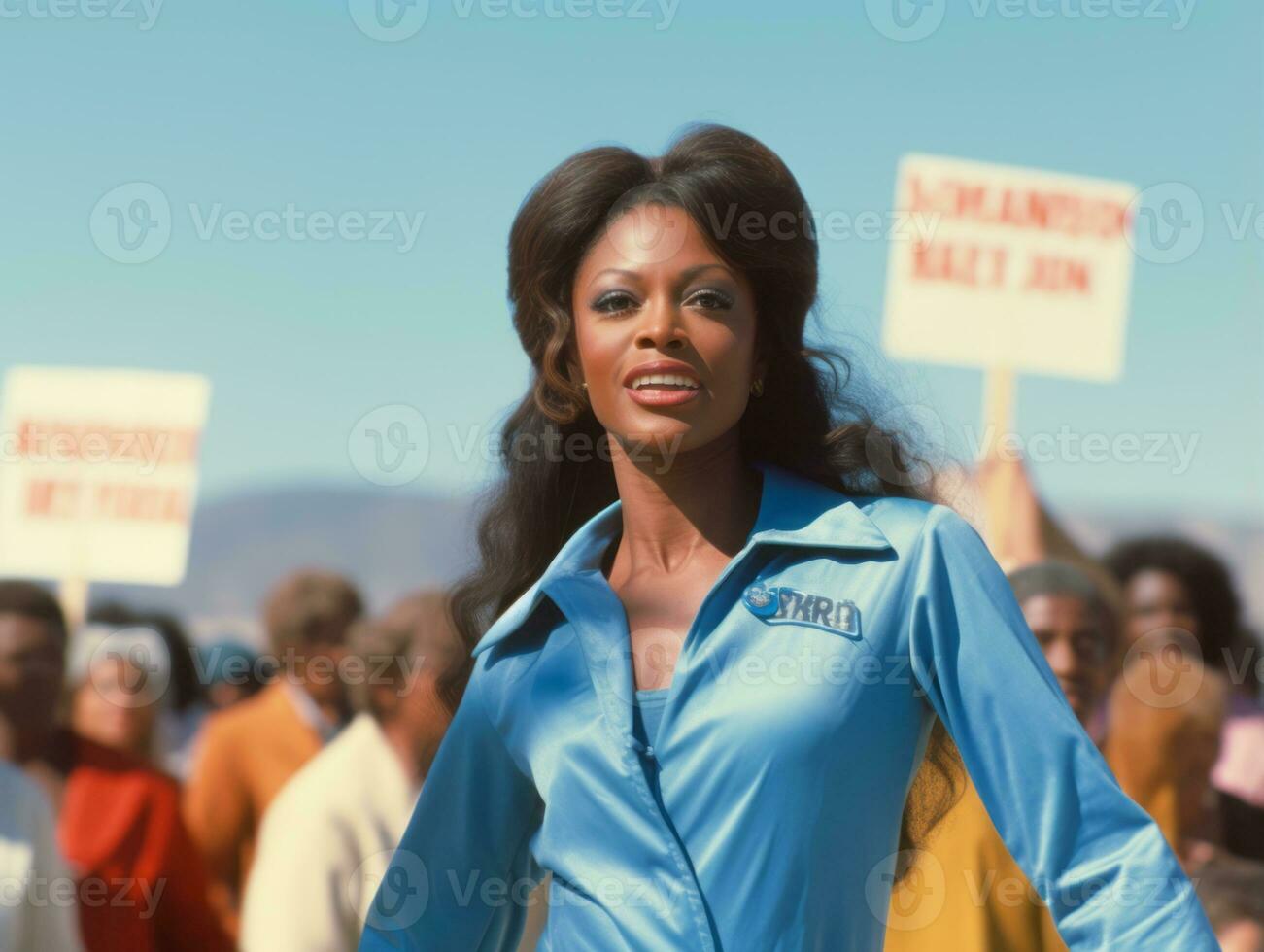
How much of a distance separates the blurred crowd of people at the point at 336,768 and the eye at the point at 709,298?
165cm

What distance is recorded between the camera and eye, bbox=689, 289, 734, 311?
246cm

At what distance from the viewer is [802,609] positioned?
2311 mm

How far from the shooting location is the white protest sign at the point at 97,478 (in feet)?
21.6

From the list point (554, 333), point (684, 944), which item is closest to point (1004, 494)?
point (554, 333)

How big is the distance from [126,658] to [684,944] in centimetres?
434

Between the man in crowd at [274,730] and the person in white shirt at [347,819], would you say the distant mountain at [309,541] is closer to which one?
the man in crowd at [274,730]

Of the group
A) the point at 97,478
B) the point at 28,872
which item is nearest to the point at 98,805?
the point at 28,872

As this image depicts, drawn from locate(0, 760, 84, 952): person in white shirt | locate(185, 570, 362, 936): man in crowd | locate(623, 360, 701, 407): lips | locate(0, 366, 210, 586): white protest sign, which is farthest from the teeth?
locate(0, 366, 210, 586): white protest sign

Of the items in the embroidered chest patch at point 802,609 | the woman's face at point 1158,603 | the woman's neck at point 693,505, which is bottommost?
the woman's face at point 1158,603

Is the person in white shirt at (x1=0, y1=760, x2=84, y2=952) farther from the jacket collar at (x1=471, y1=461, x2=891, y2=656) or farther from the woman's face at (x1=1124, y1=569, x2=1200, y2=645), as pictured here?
the woman's face at (x1=1124, y1=569, x2=1200, y2=645)

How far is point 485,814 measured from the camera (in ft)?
8.67

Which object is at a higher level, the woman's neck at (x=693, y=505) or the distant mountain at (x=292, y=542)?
the woman's neck at (x=693, y=505)

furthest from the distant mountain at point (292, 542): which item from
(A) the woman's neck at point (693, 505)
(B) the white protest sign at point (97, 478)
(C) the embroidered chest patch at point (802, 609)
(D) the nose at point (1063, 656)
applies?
(C) the embroidered chest patch at point (802, 609)

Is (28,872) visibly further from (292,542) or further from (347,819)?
(292,542)
